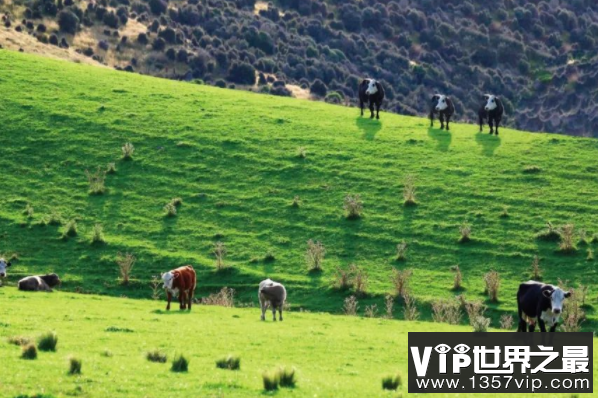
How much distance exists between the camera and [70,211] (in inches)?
1807

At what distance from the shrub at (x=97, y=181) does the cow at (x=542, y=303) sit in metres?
24.4

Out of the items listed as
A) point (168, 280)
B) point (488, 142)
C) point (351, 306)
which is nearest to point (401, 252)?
point (351, 306)

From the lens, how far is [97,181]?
49.1 meters

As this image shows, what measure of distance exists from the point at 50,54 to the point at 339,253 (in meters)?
49.8

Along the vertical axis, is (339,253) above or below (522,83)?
below

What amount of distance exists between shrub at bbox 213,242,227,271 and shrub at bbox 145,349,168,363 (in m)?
17.5

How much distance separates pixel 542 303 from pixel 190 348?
8.13 metres

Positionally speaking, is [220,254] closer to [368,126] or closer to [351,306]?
[351,306]

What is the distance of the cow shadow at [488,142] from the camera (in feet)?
174

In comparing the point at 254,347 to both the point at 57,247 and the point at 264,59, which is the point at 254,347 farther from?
the point at 264,59

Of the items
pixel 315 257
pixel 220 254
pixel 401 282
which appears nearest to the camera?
pixel 401 282

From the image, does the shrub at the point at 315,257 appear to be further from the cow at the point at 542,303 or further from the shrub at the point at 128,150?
the shrub at the point at 128,150

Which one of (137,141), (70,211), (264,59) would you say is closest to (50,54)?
(264,59)

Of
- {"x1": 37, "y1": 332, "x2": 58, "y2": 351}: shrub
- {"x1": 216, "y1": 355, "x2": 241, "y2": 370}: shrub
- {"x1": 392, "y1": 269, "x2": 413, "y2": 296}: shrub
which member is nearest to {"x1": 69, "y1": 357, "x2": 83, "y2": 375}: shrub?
{"x1": 37, "y1": 332, "x2": 58, "y2": 351}: shrub
